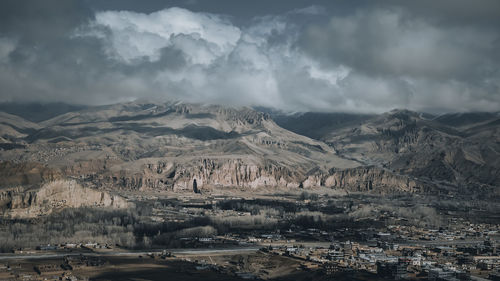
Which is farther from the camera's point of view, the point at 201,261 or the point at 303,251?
the point at 303,251

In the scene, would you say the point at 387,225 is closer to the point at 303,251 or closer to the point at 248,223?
the point at 248,223

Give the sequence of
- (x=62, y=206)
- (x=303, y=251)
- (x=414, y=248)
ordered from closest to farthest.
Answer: (x=303, y=251)
(x=414, y=248)
(x=62, y=206)

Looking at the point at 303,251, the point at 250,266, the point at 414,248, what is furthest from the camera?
the point at 414,248

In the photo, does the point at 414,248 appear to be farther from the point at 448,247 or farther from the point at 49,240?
the point at 49,240

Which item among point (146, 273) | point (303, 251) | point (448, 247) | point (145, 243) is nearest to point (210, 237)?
point (145, 243)

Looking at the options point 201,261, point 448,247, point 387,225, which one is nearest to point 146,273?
point 201,261

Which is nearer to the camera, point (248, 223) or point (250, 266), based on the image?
point (250, 266)
